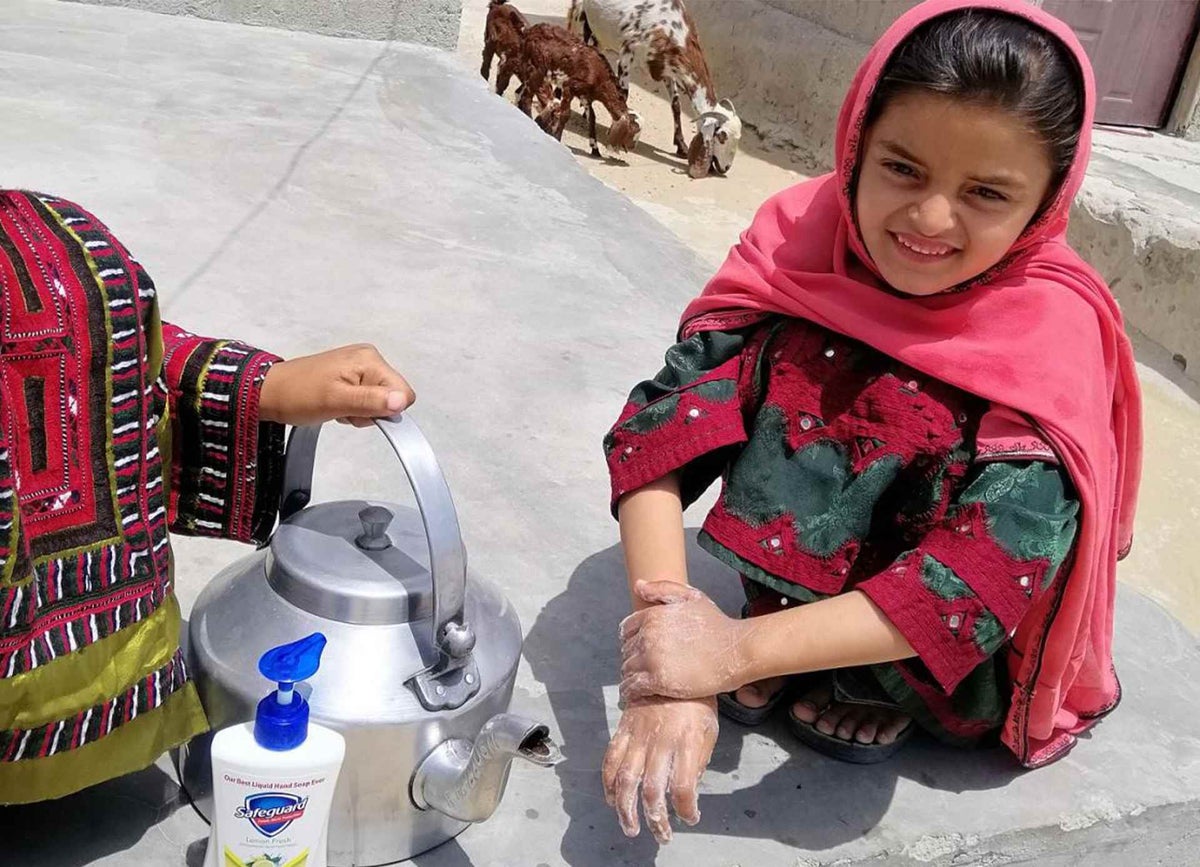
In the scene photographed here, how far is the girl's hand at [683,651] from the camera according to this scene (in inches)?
48.9

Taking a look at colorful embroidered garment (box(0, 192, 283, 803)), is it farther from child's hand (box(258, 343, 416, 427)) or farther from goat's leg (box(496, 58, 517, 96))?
goat's leg (box(496, 58, 517, 96))

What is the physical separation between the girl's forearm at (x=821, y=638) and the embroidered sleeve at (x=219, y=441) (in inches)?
22.2

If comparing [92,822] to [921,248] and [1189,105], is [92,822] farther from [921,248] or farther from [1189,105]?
[1189,105]

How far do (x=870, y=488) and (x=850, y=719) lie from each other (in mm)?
342

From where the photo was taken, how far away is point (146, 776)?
1334mm

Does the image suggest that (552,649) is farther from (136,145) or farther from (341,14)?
(341,14)

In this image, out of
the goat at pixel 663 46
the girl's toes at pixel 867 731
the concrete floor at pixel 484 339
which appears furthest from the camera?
the goat at pixel 663 46

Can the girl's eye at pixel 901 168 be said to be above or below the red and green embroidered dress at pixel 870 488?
above

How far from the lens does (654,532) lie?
4.78 feet

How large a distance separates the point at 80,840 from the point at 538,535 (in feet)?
2.89

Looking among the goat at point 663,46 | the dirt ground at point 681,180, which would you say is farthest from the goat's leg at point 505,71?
the goat at point 663,46

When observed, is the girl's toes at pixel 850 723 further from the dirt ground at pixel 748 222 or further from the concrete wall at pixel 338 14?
the concrete wall at pixel 338 14

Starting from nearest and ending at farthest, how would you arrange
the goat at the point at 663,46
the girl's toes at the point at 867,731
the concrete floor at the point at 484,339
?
the concrete floor at the point at 484,339, the girl's toes at the point at 867,731, the goat at the point at 663,46

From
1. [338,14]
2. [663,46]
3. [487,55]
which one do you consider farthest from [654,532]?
[663,46]
